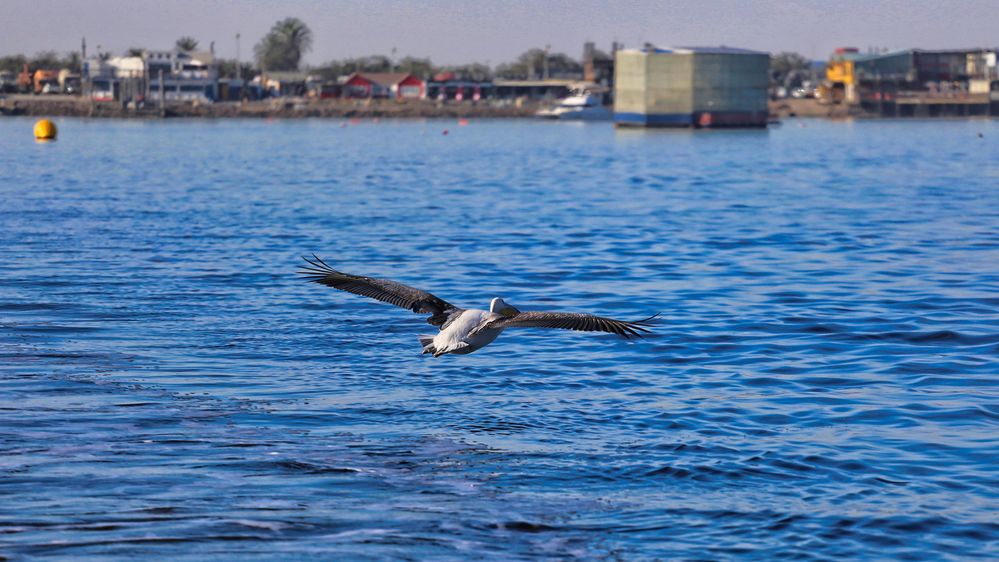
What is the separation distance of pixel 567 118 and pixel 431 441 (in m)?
183

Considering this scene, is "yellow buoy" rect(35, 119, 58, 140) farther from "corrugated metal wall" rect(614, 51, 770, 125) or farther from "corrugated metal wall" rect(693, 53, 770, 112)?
"corrugated metal wall" rect(693, 53, 770, 112)

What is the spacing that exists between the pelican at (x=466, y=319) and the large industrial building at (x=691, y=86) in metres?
121

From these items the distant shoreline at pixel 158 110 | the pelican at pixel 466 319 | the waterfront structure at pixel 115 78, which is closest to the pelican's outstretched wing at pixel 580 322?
the pelican at pixel 466 319

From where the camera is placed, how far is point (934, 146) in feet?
315

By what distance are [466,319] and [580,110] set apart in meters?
183

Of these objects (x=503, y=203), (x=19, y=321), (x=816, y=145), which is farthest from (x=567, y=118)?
(x=19, y=321)

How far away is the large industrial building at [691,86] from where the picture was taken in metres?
132

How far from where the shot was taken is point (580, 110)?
634 feet

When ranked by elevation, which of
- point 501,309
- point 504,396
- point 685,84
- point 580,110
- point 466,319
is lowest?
point 504,396

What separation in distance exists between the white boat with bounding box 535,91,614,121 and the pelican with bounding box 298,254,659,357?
18018cm

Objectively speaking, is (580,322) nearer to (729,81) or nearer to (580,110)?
(729,81)

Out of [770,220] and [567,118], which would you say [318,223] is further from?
[567,118]

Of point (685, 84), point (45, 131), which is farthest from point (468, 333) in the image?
point (685, 84)

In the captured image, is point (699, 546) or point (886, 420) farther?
point (886, 420)
